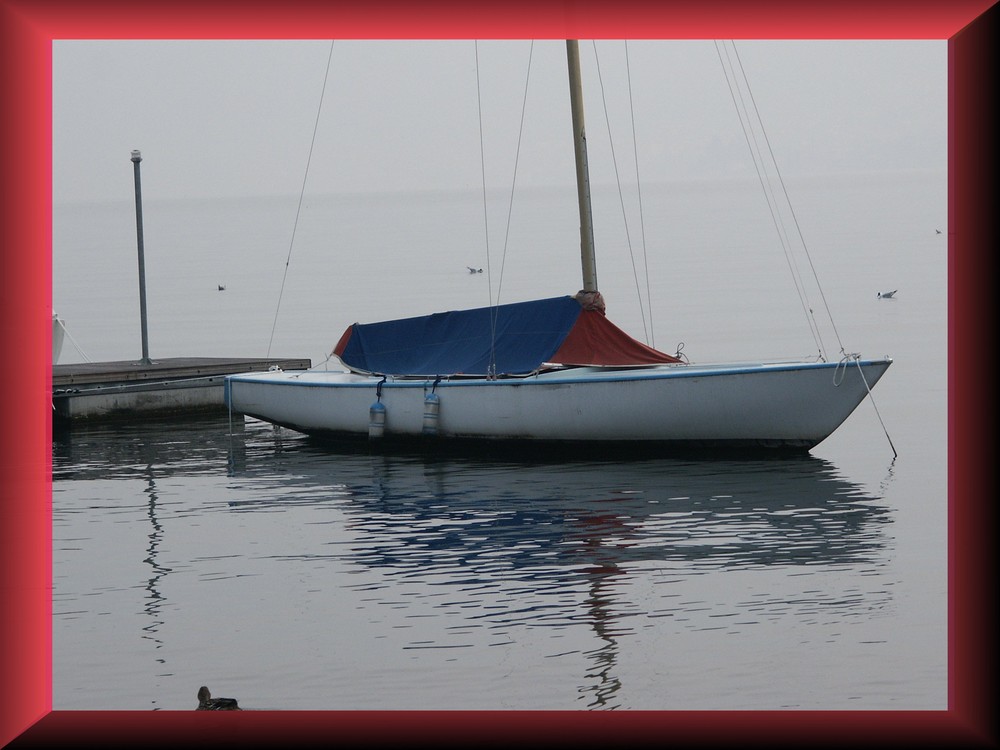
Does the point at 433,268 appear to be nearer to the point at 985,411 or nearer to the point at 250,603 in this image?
the point at 250,603

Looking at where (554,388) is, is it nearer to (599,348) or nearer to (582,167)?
(599,348)

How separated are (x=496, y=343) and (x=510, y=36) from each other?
47.4 feet

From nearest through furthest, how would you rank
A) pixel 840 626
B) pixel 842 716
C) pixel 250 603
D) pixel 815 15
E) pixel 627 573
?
1. pixel 842 716
2. pixel 815 15
3. pixel 840 626
4. pixel 250 603
5. pixel 627 573

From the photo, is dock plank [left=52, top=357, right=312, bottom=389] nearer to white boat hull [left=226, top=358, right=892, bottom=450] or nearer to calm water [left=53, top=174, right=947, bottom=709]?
calm water [left=53, top=174, right=947, bottom=709]

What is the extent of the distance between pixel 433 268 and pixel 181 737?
254 feet

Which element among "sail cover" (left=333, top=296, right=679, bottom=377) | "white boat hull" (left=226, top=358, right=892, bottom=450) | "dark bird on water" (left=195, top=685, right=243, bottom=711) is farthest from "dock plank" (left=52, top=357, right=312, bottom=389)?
"dark bird on water" (left=195, top=685, right=243, bottom=711)

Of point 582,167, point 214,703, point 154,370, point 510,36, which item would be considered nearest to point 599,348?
point 582,167

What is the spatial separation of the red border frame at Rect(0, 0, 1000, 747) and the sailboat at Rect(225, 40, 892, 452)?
12459 millimetres

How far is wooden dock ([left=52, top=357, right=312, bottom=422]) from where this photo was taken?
2247 centimetres

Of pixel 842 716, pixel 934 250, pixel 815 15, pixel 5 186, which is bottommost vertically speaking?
pixel 842 716

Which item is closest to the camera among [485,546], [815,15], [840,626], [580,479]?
[815,15]

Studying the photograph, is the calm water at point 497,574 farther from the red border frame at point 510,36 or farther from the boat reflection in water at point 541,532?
the red border frame at point 510,36

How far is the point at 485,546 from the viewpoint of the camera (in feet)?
42.6

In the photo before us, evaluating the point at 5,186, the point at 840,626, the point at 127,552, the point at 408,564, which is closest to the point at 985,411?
the point at 5,186
